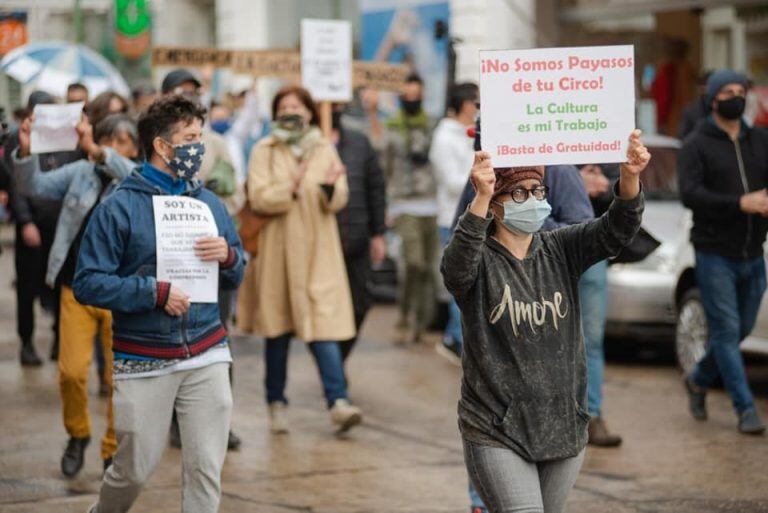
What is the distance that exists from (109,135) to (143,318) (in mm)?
2302

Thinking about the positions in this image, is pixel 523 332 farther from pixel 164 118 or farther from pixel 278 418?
pixel 278 418

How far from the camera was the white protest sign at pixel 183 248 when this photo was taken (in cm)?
649

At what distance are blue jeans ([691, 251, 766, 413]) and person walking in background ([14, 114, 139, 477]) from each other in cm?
358

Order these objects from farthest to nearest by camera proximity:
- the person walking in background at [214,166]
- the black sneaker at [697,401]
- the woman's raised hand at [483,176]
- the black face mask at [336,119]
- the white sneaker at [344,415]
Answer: the black face mask at [336,119] → the black sneaker at [697,401] → the white sneaker at [344,415] → the person walking in background at [214,166] → the woman's raised hand at [483,176]

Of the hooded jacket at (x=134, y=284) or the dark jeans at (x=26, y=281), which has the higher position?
the hooded jacket at (x=134, y=284)

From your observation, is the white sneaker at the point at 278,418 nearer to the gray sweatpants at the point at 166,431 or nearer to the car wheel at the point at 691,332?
the car wheel at the point at 691,332

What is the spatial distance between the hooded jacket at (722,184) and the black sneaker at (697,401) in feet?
3.07

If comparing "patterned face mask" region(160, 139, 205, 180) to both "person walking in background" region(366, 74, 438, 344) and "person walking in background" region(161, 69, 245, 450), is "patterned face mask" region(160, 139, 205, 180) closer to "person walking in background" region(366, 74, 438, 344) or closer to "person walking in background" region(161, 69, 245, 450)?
"person walking in background" region(161, 69, 245, 450)

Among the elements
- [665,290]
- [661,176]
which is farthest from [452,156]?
[661,176]

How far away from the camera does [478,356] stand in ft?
17.9

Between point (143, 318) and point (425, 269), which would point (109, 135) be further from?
point (425, 269)

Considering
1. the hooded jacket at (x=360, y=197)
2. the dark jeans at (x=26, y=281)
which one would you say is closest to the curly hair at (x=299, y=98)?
the hooded jacket at (x=360, y=197)

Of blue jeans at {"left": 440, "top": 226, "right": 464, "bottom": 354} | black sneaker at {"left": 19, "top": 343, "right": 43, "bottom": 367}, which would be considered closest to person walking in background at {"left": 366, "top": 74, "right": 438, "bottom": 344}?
blue jeans at {"left": 440, "top": 226, "right": 464, "bottom": 354}

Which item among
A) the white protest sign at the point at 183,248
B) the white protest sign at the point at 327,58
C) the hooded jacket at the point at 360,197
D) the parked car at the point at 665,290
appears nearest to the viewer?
the white protest sign at the point at 183,248
